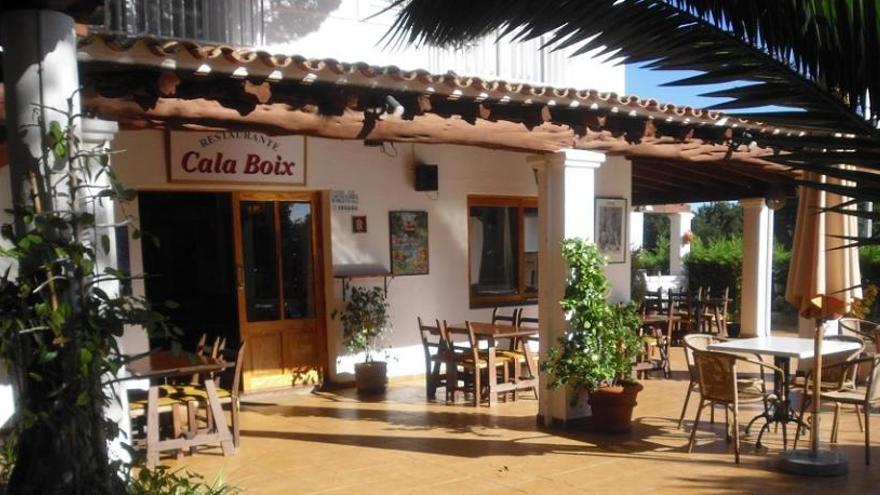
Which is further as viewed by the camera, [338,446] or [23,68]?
[338,446]

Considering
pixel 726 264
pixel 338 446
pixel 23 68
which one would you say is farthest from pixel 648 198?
pixel 23 68

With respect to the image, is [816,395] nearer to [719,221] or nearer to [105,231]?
[105,231]

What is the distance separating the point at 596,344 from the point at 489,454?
1.30 metres

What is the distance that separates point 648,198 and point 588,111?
276 inches

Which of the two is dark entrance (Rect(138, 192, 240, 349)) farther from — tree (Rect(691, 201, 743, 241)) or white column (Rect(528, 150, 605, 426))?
tree (Rect(691, 201, 743, 241))

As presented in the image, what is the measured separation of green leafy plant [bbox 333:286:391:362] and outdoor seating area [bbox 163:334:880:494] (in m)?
0.89

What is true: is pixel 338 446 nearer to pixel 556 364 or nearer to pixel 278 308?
pixel 556 364

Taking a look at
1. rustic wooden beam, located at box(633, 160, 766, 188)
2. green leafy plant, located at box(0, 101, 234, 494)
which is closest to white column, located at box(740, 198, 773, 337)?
rustic wooden beam, located at box(633, 160, 766, 188)

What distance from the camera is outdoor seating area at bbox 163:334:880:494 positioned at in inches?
206

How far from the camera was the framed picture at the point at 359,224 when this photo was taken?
881 centimetres

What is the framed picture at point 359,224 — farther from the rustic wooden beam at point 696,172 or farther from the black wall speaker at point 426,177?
the rustic wooden beam at point 696,172

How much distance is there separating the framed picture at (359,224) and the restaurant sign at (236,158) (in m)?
0.74

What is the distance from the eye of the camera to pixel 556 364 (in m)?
6.59

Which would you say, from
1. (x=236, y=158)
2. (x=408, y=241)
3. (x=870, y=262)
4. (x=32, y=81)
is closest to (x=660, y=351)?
(x=408, y=241)
